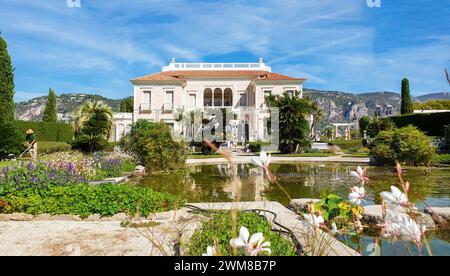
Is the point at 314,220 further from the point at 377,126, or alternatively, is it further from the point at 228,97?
the point at 228,97

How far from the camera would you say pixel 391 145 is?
15430 millimetres

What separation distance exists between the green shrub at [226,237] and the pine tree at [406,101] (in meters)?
39.7

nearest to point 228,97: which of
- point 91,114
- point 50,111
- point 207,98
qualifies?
point 207,98

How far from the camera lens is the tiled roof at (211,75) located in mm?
38000

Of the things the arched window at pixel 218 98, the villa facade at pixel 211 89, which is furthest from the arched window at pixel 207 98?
the arched window at pixel 218 98

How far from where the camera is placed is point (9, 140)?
15.3 meters

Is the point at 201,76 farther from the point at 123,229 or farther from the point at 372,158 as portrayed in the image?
the point at 123,229

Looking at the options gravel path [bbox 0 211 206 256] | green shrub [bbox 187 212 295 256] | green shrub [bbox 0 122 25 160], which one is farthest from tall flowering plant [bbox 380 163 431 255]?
green shrub [bbox 0 122 25 160]

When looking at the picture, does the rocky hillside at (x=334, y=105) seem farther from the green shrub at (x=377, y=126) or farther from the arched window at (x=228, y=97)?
the green shrub at (x=377, y=126)

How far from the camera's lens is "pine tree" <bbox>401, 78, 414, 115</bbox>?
37875 millimetres

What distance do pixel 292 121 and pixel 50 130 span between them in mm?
18942

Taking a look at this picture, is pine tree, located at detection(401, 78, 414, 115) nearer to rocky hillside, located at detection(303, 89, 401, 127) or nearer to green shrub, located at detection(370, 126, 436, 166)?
green shrub, located at detection(370, 126, 436, 166)
